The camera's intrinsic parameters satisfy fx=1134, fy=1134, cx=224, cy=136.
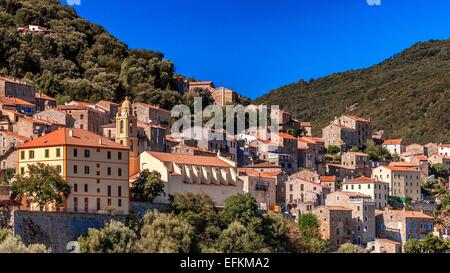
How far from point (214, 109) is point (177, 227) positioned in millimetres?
36661

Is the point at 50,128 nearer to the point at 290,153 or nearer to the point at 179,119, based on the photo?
the point at 179,119

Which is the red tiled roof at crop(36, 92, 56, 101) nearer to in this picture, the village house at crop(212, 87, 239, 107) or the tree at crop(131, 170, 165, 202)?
the village house at crop(212, 87, 239, 107)

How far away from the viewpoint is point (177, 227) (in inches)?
1986

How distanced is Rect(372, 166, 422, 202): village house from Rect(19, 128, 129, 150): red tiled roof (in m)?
32.4

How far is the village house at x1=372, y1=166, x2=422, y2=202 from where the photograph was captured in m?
81.0

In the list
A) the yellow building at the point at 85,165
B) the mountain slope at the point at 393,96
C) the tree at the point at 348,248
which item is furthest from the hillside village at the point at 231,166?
the mountain slope at the point at 393,96

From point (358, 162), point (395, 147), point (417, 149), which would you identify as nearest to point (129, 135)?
point (358, 162)

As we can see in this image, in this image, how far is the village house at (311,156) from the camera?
273 ft

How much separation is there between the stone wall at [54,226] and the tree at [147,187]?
4.70 m

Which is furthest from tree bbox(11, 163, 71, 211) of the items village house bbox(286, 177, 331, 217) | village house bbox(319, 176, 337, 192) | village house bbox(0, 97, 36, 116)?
village house bbox(319, 176, 337, 192)

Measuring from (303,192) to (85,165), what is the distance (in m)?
22.3

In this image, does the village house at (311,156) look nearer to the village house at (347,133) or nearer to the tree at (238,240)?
the village house at (347,133)

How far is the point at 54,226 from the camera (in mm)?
47438
